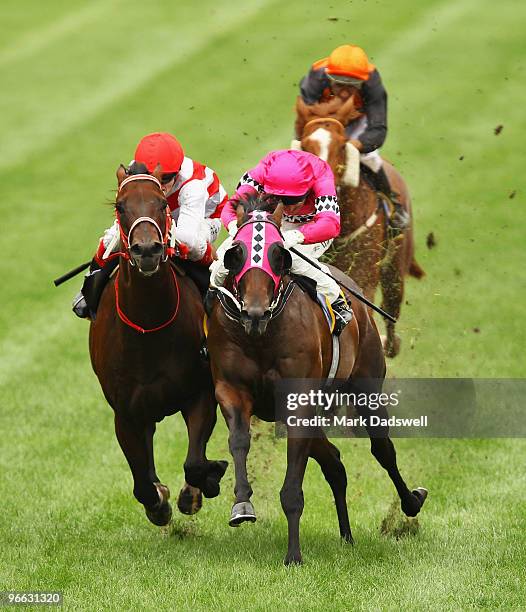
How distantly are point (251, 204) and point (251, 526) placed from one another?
238 cm

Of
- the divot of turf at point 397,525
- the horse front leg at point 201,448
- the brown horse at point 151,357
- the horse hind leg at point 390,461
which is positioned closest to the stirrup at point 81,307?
the brown horse at point 151,357

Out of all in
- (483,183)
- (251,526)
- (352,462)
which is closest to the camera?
(251,526)

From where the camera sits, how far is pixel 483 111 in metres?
24.2

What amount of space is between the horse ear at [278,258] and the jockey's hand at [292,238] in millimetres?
164

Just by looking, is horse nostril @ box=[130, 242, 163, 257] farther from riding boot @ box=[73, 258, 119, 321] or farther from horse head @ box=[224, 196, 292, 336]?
riding boot @ box=[73, 258, 119, 321]

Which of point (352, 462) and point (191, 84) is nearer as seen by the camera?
point (352, 462)

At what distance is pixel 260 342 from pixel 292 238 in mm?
632

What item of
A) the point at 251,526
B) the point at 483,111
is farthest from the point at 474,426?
the point at 483,111

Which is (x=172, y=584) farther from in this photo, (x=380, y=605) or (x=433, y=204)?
(x=433, y=204)

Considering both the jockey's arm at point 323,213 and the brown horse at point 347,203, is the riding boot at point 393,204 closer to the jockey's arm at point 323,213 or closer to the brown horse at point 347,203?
the brown horse at point 347,203

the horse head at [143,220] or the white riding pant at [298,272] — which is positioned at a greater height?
the horse head at [143,220]

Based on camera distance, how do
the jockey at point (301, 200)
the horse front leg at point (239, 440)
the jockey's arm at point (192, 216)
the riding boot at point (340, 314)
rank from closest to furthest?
the horse front leg at point (239, 440), the jockey at point (301, 200), the jockey's arm at point (192, 216), the riding boot at point (340, 314)

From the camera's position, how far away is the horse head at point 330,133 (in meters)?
10.3

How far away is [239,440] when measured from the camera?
23.5ft
